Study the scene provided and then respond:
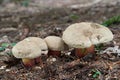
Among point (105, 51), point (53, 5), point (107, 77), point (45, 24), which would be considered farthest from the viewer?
point (53, 5)

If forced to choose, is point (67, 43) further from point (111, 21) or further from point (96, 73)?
point (111, 21)

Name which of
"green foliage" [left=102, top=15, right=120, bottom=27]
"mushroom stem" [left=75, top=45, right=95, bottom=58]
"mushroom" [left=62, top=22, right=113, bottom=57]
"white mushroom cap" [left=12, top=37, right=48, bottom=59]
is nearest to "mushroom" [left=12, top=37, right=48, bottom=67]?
"white mushroom cap" [left=12, top=37, right=48, bottom=59]

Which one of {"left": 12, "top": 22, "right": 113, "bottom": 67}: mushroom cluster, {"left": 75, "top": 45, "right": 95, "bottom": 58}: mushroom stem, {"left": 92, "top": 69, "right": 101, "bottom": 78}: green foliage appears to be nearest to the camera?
{"left": 92, "top": 69, "right": 101, "bottom": 78}: green foliage

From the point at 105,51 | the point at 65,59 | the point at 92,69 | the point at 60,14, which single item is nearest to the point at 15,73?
the point at 65,59

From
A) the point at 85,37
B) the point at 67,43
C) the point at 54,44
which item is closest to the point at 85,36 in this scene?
the point at 85,37

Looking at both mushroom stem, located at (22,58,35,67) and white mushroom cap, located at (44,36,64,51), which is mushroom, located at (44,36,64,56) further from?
mushroom stem, located at (22,58,35,67)

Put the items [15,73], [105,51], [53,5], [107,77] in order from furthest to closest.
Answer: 1. [53,5]
2. [105,51]
3. [15,73]
4. [107,77]

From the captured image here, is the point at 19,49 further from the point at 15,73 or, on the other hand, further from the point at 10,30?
the point at 10,30

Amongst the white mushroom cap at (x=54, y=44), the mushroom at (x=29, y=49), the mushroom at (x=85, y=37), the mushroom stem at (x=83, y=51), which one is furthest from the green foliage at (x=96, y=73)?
the mushroom at (x=29, y=49)
